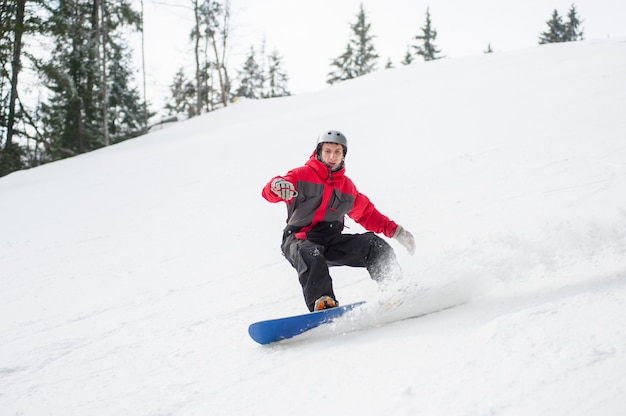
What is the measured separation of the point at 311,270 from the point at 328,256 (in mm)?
439

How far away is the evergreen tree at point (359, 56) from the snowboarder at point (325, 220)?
37189 millimetres

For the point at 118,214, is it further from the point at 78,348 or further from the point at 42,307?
the point at 78,348

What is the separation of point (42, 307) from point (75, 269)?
104 cm

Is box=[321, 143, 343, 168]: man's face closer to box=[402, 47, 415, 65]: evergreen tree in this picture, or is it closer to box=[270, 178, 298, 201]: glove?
box=[270, 178, 298, 201]: glove

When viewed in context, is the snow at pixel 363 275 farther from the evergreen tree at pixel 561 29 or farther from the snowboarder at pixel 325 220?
the evergreen tree at pixel 561 29

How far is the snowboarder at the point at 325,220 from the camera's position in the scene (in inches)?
127

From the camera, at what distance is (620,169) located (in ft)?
19.0

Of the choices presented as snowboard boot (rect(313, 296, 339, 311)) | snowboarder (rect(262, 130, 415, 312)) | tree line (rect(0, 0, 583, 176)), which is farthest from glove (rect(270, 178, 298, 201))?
tree line (rect(0, 0, 583, 176))

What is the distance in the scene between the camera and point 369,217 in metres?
3.96

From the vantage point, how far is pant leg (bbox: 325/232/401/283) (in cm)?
331

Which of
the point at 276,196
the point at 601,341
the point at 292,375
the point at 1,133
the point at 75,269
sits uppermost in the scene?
the point at 1,133

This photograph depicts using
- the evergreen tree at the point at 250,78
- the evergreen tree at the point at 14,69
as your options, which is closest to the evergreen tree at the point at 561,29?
the evergreen tree at the point at 250,78

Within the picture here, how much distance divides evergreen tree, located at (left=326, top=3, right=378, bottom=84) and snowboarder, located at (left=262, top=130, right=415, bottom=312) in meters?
37.2

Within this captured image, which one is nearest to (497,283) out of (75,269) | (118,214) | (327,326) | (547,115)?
(327,326)
